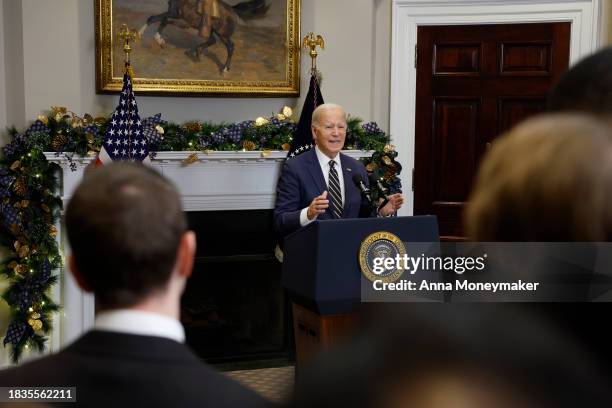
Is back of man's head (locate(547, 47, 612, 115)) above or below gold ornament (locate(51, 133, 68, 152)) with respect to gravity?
above

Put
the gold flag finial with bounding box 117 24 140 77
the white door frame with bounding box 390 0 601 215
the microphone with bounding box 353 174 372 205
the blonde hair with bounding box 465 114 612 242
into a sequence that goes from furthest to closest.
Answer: the white door frame with bounding box 390 0 601 215 → the gold flag finial with bounding box 117 24 140 77 → the microphone with bounding box 353 174 372 205 → the blonde hair with bounding box 465 114 612 242

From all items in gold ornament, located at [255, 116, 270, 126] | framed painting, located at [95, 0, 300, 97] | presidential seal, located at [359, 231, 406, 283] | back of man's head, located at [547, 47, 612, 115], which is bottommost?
presidential seal, located at [359, 231, 406, 283]

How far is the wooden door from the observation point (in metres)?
6.20

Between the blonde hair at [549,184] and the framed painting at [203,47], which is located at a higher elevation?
the framed painting at [203,47]

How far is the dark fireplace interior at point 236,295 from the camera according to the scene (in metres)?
5.63

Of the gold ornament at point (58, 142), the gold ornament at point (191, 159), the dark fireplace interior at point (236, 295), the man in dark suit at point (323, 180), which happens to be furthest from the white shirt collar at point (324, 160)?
the gold ornament at point (58, 142)

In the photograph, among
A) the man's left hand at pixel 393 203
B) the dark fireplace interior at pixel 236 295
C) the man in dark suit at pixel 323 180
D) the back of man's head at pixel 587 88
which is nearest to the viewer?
the back of man's head at pixel 587 88

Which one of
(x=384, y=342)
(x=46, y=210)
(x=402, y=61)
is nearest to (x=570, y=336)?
(x=384, y=342)

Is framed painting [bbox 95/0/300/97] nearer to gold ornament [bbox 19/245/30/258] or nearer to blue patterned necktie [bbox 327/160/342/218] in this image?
gold ornament [bbox 19/245/30/258]

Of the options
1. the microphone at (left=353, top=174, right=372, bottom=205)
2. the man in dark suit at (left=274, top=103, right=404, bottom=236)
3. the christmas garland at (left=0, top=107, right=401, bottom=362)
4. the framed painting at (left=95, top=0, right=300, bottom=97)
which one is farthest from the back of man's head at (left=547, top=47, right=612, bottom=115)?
the framed painting at (left=95, top=0, right=300, bottom=97)

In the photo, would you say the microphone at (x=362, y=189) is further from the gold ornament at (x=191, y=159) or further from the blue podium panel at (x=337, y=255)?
the gold ornament at (x=191, y=159)

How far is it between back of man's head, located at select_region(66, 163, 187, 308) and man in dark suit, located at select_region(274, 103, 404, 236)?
3150 millimetres

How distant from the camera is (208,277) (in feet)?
18.5

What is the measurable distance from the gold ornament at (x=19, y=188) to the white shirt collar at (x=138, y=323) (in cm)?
395
